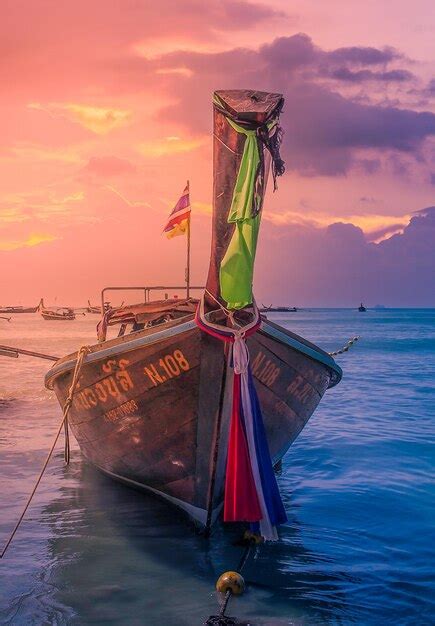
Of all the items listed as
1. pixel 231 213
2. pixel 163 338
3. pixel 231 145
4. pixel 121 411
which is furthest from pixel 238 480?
pixel 231 145

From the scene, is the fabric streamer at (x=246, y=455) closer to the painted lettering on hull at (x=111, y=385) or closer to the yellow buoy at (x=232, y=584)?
the yellow buoy at (x=232, y=584)

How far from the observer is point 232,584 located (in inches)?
229

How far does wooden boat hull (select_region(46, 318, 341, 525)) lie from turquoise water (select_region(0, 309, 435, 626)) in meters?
0.68

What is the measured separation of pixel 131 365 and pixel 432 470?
23.0 ft

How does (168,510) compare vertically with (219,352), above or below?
below

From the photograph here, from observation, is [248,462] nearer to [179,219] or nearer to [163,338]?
[163,338]

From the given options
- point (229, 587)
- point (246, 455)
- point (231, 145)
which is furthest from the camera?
point (246, 455)

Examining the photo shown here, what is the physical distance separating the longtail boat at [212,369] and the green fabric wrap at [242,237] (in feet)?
0.03

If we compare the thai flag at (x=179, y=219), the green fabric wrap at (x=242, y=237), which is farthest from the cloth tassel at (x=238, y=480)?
the thai flag at (x=179, y=219)

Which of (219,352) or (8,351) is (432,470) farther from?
(8,351)

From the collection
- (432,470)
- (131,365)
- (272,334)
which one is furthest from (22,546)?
(432,470)

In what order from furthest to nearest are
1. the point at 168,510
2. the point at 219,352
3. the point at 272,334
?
1. the point at 168,510
2. the point at 272,334
3. the point at 219,352

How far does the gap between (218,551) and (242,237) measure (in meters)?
3.55

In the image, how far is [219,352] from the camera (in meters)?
6.52
